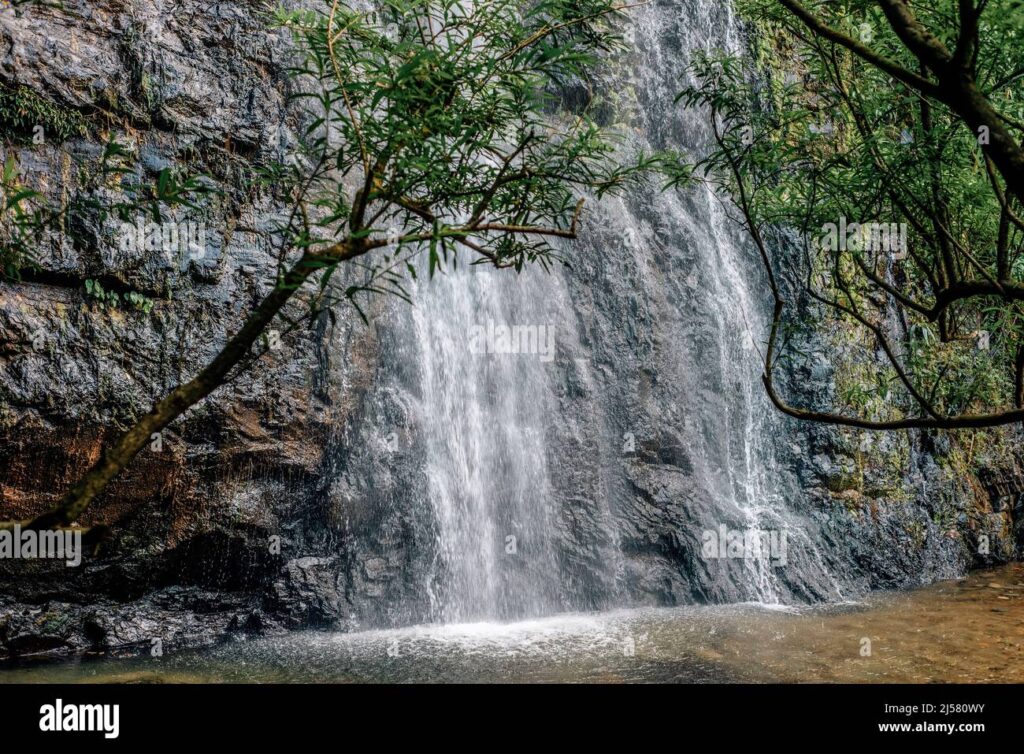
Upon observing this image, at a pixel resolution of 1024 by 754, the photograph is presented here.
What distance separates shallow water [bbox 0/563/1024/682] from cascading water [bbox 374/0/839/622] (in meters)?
0.74

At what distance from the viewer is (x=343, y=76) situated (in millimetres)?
2912

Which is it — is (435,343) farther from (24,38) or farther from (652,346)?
(24,38)

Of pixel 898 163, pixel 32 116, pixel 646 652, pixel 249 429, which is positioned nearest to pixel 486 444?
pixel 249 429

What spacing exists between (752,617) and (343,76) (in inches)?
294

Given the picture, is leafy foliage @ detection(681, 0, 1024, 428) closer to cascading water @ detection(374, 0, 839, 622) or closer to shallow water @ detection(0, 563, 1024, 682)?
shallow water @ detection(0, 563, 1024, 682)

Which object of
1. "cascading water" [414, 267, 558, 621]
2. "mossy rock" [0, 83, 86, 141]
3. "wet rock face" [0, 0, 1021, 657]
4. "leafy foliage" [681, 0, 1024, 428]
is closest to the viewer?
"leafy foliage" [681, 0, 1024, 428]

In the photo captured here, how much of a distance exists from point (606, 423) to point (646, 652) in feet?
12.3

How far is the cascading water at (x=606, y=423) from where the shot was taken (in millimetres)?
9297

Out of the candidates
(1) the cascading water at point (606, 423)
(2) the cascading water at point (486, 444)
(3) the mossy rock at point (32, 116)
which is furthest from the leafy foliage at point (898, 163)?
(3) the mossy rock at point (32, 116)

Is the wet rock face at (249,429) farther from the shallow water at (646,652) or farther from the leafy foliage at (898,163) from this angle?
the leafy foliage at (898,163)

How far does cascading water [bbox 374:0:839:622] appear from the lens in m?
9.30

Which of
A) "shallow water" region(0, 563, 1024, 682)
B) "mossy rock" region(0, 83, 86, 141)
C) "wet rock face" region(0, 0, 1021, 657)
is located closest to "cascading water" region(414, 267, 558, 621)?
"wet rock face" region(0, 0, 1021, 657)

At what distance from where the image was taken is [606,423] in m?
10.2

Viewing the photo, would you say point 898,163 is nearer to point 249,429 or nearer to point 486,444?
point 486,444
